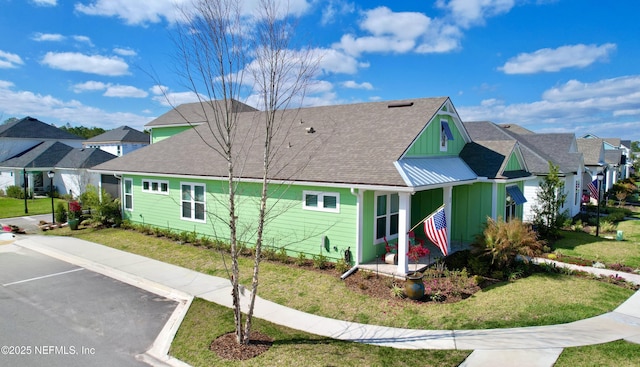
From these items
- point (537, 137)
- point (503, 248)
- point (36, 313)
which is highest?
point (537, 137)

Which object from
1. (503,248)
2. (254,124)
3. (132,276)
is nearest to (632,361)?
(503,248)

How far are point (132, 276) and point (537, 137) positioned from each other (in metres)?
29.3

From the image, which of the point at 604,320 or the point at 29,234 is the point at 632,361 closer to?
the point at 604,320

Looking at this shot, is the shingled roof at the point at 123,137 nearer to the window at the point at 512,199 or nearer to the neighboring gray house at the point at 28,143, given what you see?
the neighboring gray house at the point at 28,143

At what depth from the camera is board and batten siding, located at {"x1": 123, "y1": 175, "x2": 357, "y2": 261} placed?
13094 millimetres

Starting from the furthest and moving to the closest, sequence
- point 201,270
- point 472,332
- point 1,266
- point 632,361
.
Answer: point 1,266 < point 201,270 < point 472,332 < point 632,361

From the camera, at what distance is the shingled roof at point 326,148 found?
1326 cm

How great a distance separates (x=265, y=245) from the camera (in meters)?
15.1

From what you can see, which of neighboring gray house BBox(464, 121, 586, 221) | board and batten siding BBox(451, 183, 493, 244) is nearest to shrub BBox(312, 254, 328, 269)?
board and batten siding BBox(451, 183, 493, 244)

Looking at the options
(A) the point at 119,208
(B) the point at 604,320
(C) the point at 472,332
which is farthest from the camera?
(A) the point at 119,208

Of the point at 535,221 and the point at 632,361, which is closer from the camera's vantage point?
the point at 632,361

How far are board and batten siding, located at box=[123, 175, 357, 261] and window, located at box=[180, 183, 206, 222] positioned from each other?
8.0 inches

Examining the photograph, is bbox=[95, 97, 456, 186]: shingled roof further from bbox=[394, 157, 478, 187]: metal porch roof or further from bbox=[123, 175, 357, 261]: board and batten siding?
bbox=[123, 175, 357, 261]: board and batten siding

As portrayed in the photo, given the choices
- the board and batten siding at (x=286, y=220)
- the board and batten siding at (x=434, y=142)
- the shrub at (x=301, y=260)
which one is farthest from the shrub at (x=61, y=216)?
the board and batten siding at (x=434, y=142)
